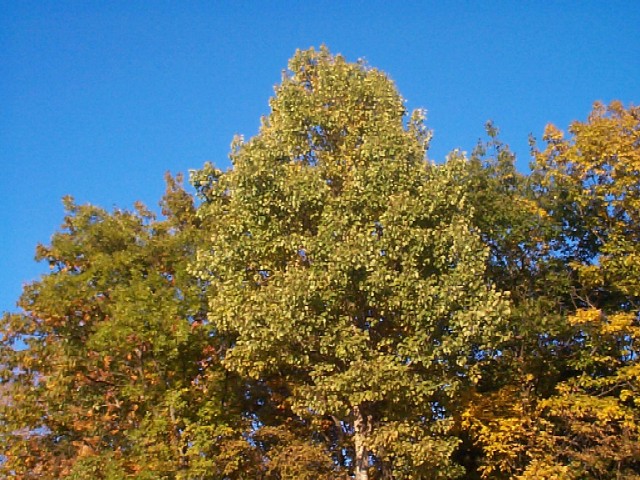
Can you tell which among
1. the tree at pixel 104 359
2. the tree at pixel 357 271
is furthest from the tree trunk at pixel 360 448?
the tree at pixel 104 359

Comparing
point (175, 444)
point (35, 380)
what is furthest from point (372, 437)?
point (35, 380)

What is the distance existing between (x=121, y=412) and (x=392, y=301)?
7.89 m

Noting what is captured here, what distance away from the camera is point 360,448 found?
50.5 feet

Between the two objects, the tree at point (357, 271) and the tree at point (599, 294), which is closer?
the tree at point (357, 271)

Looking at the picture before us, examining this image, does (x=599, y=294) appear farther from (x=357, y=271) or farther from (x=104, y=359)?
(x=104, y=359)

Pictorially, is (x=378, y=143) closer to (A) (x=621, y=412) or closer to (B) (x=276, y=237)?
(B) (x=276, y=237)

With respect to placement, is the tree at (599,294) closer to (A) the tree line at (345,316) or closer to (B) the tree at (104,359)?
(A) the tree line at (345,316)

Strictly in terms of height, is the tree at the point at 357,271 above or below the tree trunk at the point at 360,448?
above

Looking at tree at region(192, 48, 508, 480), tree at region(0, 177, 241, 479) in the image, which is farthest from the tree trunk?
tree at region(0, 177, 241, 479)

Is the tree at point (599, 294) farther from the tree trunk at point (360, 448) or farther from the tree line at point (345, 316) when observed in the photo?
the tree trunk at point (360, 448)

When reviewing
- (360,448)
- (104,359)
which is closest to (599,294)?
(360,448)

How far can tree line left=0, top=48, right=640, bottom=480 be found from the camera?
14336 mm

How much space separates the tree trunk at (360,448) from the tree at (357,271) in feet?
0.09

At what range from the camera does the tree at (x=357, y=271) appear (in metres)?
14.1
